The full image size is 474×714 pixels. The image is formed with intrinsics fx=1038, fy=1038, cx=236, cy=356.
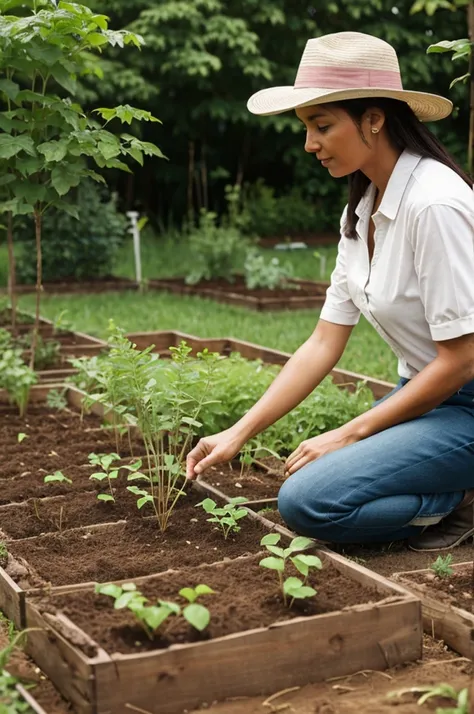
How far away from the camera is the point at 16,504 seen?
3.76m

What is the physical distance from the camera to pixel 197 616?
92.9 inches

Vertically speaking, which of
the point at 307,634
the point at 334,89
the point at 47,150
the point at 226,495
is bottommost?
the point at 226,495

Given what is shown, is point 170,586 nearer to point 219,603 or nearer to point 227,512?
point 219,603

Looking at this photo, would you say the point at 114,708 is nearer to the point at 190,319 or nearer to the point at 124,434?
the point at 124,434

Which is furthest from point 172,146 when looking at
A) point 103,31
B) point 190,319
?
point 103,31

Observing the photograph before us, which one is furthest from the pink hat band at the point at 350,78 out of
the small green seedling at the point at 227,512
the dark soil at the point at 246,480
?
the dark soil at the point at 246,480

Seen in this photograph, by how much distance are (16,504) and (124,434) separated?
3.55ft

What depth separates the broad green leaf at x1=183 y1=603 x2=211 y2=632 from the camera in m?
2.34

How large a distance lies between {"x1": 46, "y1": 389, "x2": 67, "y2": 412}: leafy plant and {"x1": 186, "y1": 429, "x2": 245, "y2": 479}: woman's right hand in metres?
2.21

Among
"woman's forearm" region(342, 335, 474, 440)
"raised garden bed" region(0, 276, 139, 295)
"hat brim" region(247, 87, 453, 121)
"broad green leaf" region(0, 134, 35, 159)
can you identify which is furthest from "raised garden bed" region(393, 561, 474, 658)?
"raised garden bed" region(0, 276, 139, 295)

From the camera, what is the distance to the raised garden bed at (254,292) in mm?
9312

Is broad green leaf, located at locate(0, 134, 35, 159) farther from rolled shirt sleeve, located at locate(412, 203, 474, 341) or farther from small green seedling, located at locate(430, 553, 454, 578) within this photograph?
small green seedling, located at locate(430, 553, 454, 578)

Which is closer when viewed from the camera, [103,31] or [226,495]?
[226,495]

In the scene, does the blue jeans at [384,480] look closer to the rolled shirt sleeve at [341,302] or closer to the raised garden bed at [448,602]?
the raised garden bed at [448,602]
